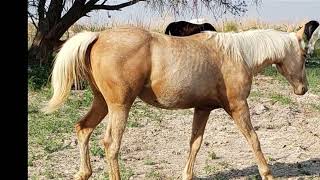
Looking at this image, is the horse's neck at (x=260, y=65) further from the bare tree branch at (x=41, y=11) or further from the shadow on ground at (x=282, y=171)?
the bare tree branch at (x=41, y=11)

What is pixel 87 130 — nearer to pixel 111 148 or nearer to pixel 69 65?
pixel 111 148

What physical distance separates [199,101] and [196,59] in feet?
1.25

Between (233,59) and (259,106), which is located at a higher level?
(233,59)

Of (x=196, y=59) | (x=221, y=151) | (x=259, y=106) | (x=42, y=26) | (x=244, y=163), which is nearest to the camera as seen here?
(x=196, y=59)

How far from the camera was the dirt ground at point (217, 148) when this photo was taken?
5203 millimetres

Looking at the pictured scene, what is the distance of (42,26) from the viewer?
41.2 ft

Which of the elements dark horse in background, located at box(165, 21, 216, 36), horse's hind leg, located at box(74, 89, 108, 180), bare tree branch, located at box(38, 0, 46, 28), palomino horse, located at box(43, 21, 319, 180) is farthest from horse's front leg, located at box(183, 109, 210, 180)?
dark horse in background, located at box(165, 21, 216, 36)

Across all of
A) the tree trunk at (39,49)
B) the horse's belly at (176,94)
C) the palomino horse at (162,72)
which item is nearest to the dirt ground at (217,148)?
the palomino horse at (162,72)

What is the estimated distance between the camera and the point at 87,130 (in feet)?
15.2

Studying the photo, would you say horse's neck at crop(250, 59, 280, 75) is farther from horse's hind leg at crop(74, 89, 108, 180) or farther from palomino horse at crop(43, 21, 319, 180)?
horse's hind leg at crop(74, 89, 108, 180)

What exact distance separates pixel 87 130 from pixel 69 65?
Result: 0.78 m

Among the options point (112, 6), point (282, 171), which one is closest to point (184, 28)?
point (112, 6)
